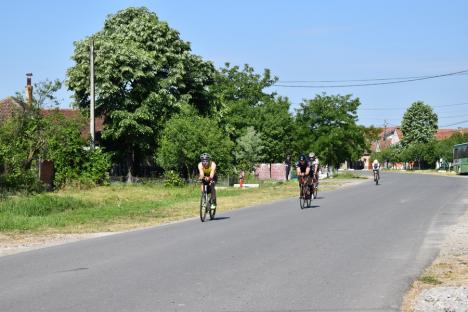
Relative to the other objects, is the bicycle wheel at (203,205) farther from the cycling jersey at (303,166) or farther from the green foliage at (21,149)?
the green foliage at (21,149)

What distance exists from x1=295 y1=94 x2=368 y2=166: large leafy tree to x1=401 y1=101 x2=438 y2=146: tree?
2498 inches

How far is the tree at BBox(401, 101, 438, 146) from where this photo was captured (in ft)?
420

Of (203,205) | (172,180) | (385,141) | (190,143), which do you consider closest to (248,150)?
(190,143)

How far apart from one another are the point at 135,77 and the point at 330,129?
94.8 feet

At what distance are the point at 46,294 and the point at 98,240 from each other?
632 centimetres

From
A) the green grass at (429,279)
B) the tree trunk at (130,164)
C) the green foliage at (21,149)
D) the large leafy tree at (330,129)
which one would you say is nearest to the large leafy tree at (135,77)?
the tree trunk at (130,164)

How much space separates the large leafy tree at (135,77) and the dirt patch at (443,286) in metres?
32.7

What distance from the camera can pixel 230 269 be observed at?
957 centimetres

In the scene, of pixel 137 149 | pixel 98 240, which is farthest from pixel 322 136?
pixel 98 240

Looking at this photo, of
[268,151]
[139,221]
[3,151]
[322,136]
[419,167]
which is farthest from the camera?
[419,167]

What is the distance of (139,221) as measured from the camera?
19.6 metres

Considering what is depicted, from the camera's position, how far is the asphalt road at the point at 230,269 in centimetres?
739

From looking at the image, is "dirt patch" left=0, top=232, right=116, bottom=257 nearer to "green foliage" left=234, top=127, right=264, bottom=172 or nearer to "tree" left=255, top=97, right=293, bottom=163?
"green foliage" left=234, top=127, right=264, bottom=172

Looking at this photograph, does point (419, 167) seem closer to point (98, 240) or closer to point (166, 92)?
point (166, 92)
